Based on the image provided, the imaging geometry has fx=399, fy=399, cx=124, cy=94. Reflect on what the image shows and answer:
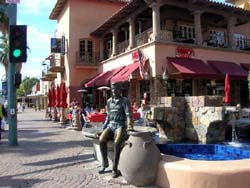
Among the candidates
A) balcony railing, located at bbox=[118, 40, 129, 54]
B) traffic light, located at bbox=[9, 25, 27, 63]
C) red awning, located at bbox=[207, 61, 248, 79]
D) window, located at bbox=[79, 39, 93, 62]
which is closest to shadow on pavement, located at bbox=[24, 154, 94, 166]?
Result: traffic light, located at bbox=[9, 25, 27, 63]

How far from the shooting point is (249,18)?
88.6 feet

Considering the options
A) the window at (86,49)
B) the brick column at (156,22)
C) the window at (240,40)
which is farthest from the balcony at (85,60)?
the window at (240,40)

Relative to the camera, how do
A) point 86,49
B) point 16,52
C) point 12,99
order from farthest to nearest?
1. point 86,49
2. point 12,99
3. point 16,52

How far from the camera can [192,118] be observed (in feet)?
43.0

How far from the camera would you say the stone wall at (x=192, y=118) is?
12.4 m

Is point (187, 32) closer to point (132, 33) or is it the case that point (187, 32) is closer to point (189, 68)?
point (132, 33)

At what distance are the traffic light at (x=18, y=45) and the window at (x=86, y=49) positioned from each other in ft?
61.4

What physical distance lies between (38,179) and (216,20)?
74.0ft

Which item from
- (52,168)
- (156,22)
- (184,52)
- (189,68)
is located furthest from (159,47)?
(52,168)

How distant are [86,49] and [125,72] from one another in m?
9.59

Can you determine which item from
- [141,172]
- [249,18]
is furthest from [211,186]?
[249,18]

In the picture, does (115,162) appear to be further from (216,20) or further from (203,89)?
(216,20)

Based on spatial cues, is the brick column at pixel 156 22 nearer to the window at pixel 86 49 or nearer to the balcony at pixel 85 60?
the balcony at pixel 85 60

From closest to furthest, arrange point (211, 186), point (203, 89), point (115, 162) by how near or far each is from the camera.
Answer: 1. point (211, 186)
2. point (115, 162)
3. point (203, 89)
